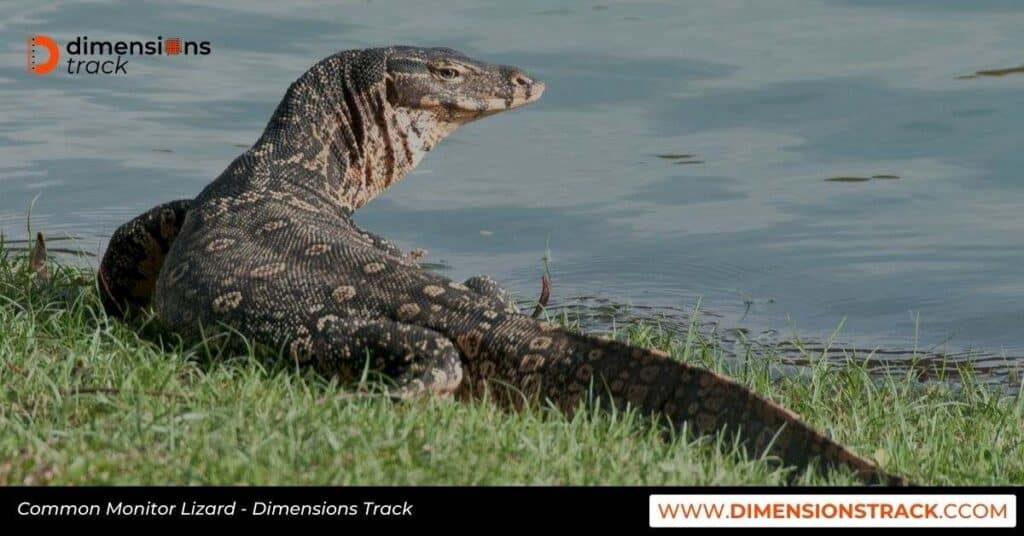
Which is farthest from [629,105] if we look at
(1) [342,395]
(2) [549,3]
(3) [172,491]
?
(3) [172,491]

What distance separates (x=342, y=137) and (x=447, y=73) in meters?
0.64

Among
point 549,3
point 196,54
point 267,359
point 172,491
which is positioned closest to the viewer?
point 172,491

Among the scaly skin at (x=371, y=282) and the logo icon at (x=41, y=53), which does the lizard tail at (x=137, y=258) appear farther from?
the logo icon at (x=41, y=53)

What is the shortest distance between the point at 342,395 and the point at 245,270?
1.33 m

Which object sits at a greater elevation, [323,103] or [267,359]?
[323,103]

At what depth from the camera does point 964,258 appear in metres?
13.1

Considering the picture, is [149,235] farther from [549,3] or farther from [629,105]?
[549,3]

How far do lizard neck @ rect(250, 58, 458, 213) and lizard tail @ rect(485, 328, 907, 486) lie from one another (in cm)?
223

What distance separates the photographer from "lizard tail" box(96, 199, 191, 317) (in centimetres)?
888

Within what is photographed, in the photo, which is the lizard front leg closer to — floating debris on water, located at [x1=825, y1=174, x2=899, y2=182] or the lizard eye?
the lizard eye

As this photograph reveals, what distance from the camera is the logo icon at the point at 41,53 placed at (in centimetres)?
1869

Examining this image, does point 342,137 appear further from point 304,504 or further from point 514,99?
point 304,504

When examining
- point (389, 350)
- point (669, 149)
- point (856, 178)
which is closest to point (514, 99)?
point (389, 350)

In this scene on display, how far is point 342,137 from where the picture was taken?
30.1ft
